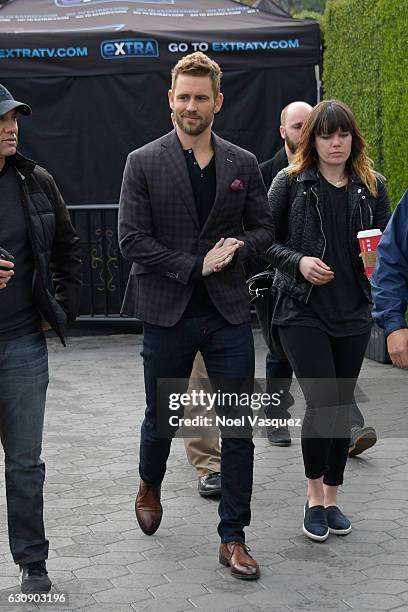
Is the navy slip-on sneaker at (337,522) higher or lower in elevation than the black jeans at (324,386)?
lower

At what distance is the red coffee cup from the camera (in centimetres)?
484

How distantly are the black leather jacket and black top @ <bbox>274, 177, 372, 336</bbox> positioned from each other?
0.02 metres

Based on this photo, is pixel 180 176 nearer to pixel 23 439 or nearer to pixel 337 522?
pixel 23 439

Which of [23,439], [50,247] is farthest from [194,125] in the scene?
[23,439]

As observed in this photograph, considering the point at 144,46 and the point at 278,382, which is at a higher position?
the point at 144,46

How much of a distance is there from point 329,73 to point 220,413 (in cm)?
658

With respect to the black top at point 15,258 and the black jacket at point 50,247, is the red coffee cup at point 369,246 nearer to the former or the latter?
the black jacket at point 50,247

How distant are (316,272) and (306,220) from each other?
0.30 meters

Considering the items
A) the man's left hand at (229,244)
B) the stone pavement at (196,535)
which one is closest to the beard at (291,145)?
the stone pavement at (196,535)

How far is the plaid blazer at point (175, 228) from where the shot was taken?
4637 mm

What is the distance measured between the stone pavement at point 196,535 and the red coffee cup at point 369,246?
1233 millimetres

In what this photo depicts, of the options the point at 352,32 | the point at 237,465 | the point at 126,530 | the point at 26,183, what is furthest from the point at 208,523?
the point at 352,32

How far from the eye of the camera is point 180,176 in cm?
465

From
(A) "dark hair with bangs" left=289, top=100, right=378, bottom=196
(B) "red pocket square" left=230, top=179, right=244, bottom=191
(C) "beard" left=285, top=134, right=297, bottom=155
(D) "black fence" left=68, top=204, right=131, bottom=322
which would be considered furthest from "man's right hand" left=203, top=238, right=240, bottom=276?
(D) "black fence" left=68, top=204, right=131, bottom=322
